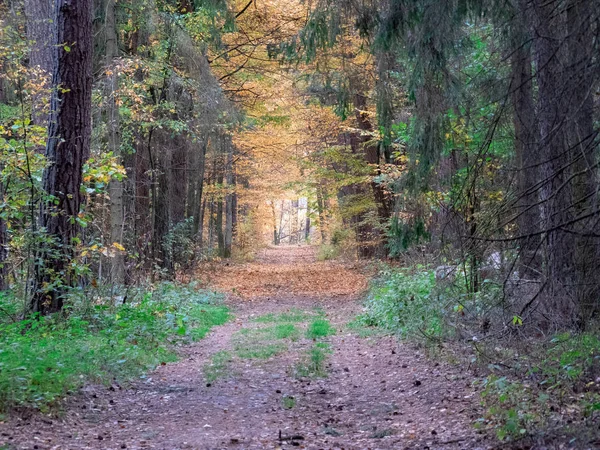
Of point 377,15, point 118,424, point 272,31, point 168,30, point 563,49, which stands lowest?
point 118,424

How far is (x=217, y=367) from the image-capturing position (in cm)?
853

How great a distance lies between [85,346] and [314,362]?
3.20m

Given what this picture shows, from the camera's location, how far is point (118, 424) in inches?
234

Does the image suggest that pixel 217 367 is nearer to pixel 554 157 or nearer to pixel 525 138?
pixel 525 138

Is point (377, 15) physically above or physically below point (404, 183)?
above

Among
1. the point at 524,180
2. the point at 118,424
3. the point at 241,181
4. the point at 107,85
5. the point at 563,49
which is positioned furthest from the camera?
the point at 241,181

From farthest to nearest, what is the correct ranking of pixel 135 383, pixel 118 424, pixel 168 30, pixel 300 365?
pixel 168 30
pixel 300 365
pixel 135 383
pixel 118 424

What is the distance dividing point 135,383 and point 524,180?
533 centimetres

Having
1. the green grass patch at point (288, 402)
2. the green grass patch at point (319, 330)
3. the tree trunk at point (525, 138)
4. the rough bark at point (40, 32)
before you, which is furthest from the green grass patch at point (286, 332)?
the rough bark at point (40, 32)

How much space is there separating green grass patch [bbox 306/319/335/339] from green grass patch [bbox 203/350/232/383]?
83.0 inches

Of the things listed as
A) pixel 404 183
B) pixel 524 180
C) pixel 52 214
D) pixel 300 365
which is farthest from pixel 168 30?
pixel 524 180

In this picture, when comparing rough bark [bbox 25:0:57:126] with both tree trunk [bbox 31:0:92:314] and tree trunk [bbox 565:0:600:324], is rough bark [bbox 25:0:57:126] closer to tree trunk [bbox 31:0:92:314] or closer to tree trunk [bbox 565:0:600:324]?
tree trunk [bbox 31:0:92:314]

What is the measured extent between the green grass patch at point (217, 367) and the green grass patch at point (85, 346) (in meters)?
0.66

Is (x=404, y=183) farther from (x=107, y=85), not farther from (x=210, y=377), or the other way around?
(x=107, y=85)
